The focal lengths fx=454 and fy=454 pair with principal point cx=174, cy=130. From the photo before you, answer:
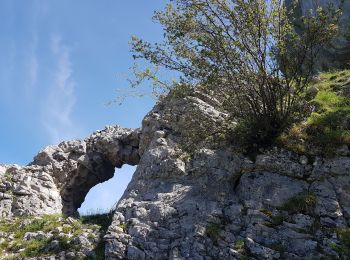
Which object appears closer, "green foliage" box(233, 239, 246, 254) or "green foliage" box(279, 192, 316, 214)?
"green foliage" box(233, 239, 246, 254)

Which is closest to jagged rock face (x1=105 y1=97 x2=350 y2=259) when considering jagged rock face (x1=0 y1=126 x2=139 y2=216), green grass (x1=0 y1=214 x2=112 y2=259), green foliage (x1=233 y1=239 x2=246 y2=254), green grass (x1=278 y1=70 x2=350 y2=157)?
green foliage (x1=233 y1=239 x2=246 y2=254)

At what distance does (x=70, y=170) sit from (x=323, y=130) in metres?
14.7

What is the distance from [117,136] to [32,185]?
541 centimetres

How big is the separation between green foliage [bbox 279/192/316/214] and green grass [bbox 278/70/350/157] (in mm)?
2279

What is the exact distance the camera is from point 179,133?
19344 millimetres

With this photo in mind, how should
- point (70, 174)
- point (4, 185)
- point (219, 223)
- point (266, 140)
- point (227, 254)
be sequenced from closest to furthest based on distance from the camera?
point (227, 254)
point (219, 223)
point (266, 140)
point (4, 185)
point (70, 174)

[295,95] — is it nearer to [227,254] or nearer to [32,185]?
[227,254]

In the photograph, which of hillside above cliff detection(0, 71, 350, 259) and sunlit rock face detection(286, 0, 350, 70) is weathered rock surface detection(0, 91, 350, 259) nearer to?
hillside above cliff detection(0, 71, 350, 259)

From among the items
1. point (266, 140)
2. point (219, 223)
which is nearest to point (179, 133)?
point (266, 140)

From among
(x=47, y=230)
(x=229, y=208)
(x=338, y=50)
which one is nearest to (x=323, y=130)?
(x=229, y=208)

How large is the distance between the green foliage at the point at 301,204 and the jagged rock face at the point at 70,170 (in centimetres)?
1206

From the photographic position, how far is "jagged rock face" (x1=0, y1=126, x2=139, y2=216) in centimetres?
2311

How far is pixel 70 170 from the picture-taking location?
2586cm

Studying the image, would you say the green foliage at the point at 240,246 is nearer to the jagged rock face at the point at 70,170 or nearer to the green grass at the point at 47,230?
the green grass at the point at 47,230
